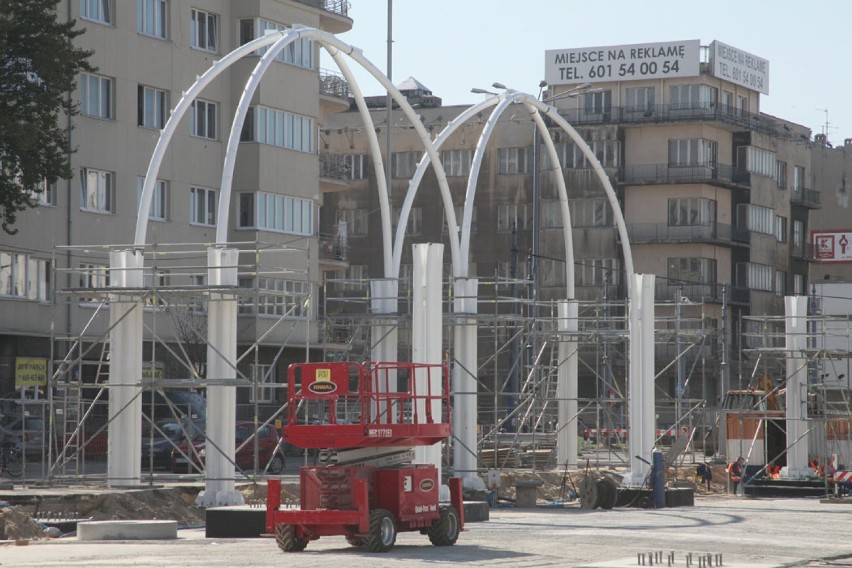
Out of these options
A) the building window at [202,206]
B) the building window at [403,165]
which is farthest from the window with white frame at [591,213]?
the building window at [202,206]

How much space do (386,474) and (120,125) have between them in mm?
30424

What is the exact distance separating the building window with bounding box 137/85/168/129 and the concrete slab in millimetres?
28983

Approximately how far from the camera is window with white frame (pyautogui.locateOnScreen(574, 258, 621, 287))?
82256 millimetres

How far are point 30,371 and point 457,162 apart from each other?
44.4 m

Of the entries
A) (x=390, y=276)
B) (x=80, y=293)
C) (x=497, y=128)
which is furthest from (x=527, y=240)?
(x=80, y=293)

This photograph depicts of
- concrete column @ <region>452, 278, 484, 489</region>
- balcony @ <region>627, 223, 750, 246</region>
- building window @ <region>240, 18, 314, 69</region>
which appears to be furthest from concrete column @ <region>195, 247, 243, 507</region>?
balcony @ <region>627, 223, 750, 246</region>

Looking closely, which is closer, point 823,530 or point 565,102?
point 823,530

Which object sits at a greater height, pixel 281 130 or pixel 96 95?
pixel 96 95

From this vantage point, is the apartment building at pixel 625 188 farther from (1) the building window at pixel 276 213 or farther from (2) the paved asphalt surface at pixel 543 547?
(2) the paved asphalt surface at pixel 543 547

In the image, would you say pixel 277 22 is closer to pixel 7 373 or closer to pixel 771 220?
pixel 7 373

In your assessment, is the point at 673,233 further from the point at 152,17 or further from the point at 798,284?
the point at 152,17

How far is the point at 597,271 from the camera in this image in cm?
→ 8319

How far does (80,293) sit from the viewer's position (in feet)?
89.2

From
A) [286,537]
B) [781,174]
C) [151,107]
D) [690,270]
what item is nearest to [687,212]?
[690,270]
